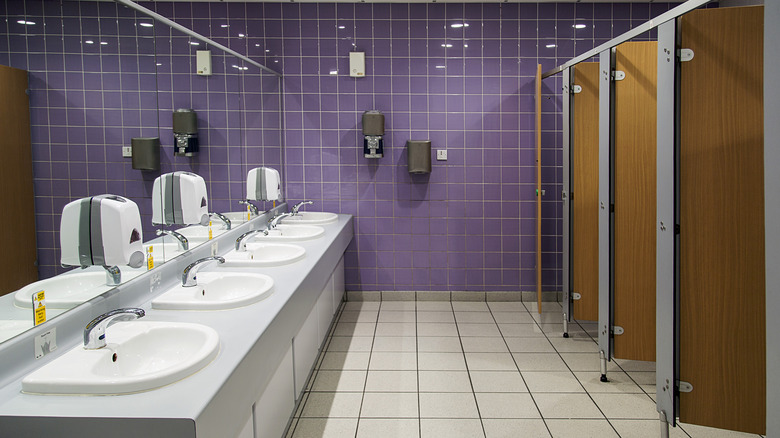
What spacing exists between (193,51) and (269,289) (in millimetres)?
1648

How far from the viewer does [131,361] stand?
1752 millimetres

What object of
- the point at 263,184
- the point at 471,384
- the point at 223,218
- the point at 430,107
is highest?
the point at 430,107

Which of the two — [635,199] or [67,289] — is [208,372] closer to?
[67,289]

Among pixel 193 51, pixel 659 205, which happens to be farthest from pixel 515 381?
pixel 193 51

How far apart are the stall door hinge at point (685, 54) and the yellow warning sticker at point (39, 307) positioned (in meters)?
2.51

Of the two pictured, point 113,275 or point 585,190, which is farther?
point 585,190

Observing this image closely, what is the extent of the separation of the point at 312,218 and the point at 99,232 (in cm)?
290

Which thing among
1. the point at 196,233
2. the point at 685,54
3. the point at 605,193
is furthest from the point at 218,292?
the point at 685,54

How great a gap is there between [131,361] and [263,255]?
1.65 metres

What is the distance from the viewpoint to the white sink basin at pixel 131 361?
1414 millimetres

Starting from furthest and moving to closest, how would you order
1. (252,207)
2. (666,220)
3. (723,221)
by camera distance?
(252,207)
(666,220)
(723,221)

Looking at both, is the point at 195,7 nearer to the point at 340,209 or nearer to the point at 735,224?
the point at 340,209

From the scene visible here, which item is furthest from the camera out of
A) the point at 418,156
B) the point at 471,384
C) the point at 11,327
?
the point at 418,156

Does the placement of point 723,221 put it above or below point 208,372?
above
